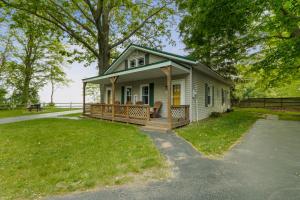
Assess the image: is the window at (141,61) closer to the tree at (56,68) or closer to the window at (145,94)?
the window at (145,94)

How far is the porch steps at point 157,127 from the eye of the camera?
810 centimetres

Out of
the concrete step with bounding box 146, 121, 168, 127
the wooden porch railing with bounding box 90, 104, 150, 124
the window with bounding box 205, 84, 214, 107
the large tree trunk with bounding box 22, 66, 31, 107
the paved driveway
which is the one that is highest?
the large tree trunk with bounding box 22, 66, 31, 107

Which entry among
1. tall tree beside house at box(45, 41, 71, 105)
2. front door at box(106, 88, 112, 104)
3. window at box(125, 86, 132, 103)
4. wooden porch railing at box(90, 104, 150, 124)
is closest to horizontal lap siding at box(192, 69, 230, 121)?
wooden porch railing at box(90, 104, 150, 124)

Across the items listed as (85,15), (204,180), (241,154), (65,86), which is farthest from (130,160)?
(65,86)

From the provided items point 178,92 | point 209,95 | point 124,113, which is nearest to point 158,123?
point 178,92

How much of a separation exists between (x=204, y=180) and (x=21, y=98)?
31.3m

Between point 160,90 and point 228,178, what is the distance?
8632 mm

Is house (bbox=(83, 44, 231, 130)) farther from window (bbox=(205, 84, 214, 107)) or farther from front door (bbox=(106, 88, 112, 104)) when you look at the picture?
front door (bbox=(106, 88, 112, 104))

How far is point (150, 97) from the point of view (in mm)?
12320

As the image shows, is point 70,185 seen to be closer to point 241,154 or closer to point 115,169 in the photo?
point 115,169

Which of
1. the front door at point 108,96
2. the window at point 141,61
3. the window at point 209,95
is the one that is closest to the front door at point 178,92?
the window at point 209,95

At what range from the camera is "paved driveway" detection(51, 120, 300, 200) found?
2914 mm

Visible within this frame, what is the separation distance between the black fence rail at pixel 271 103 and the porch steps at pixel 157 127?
777 inches

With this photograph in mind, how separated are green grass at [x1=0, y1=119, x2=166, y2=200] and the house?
128 inches
